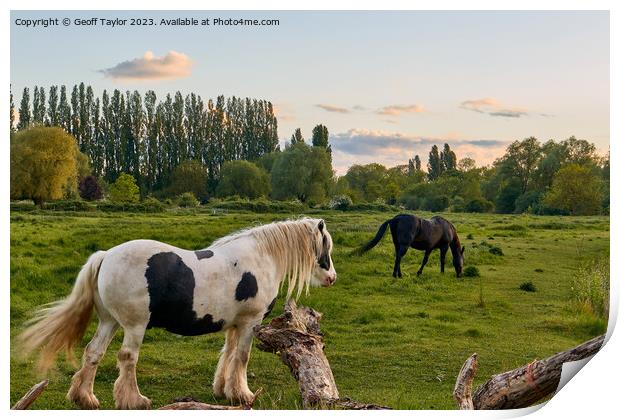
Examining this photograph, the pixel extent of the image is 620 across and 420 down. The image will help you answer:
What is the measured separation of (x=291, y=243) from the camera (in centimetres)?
693

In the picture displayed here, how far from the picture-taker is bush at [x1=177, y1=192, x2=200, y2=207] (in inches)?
355

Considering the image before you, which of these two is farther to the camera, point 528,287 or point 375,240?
point 375,240

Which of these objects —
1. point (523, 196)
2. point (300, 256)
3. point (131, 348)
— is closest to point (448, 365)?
point (300, 256)

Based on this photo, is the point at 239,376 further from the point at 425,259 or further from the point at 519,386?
the point at 425,259

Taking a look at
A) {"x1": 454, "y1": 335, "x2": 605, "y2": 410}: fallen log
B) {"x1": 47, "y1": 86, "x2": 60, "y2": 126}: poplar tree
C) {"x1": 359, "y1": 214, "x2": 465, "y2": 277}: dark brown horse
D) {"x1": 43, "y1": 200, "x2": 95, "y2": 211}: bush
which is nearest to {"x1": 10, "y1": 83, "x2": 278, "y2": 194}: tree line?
{"x1": 47, "y1": 86, "x2": 60, "y2": 126}: poplar tree

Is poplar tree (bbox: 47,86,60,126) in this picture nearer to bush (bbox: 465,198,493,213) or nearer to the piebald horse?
the piebald horse

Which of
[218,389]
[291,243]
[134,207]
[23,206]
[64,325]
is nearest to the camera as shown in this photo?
[64,325]

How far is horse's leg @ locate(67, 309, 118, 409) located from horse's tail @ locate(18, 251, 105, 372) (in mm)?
186

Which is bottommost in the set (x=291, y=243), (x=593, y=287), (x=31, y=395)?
(x=31, y=395)

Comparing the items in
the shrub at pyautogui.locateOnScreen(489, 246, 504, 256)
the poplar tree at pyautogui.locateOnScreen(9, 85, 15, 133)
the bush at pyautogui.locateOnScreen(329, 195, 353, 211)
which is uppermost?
the poplar tree at pyautogui.locateOnScreen(9, 85, 15, 133)

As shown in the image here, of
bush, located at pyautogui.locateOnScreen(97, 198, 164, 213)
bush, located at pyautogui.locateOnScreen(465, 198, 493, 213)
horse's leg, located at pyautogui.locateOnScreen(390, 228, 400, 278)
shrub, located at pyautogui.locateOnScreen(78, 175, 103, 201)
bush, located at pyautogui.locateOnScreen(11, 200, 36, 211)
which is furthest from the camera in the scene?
horse's leg, located at pyautogui.locateOnScreen(390, 228, 400, 278)

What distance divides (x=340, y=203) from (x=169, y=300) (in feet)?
13.6

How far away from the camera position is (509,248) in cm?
1052

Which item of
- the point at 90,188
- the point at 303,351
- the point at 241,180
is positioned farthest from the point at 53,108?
the point at 303,351
